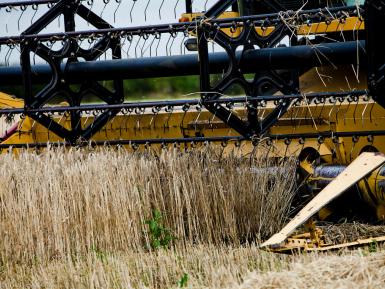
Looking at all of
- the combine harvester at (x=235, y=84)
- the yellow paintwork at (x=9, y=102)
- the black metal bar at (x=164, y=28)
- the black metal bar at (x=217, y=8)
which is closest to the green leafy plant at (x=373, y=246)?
the combine harvester at (x=235, y=84)

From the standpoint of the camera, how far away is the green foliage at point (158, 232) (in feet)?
22.1

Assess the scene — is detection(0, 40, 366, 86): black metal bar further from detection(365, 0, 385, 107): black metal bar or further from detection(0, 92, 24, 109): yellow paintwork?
detection(365, 0, 385, 107): black metal bar

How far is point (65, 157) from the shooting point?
7090 mm

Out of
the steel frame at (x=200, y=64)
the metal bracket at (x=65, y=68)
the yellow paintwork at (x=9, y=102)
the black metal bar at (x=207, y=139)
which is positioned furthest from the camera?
the yellow paintwork at (x=9, y=102)

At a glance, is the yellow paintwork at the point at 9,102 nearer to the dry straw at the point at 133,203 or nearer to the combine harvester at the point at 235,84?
the combine harvester at the point at 235,84

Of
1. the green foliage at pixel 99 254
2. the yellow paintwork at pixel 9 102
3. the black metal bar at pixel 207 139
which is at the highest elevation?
the yellow paintwork at pixel 9 102

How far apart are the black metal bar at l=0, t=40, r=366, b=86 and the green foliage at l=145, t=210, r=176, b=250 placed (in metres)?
1.38

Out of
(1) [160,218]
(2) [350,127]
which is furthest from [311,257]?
(2) [350,127]

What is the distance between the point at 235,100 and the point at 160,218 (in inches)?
39.3

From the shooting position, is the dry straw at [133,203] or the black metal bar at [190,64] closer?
the dry straw at [133,203]

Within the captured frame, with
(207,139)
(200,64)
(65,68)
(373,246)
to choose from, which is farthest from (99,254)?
(65,68)

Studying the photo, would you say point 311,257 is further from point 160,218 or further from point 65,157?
point 65,157

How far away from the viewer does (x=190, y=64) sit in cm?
778

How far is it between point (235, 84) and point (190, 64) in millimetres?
491
